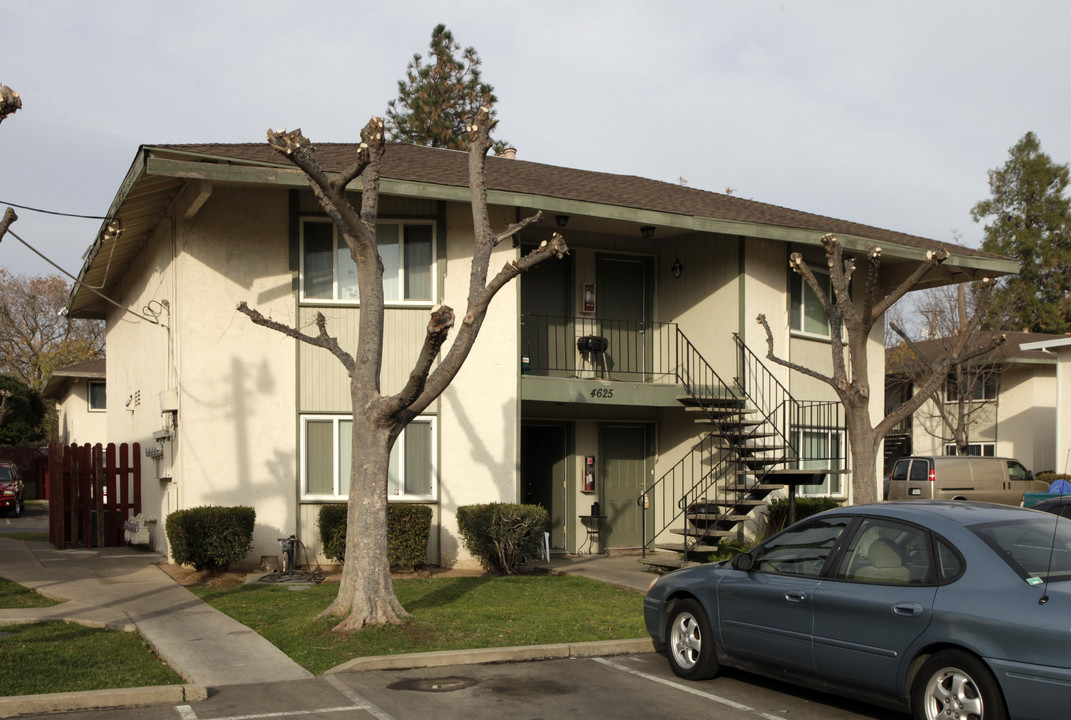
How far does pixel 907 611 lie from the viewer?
21.3 feet

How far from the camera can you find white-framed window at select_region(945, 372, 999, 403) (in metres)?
35.2

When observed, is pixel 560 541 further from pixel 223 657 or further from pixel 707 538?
pixel 223 657

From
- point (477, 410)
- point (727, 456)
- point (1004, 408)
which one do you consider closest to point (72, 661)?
point (477, 410)

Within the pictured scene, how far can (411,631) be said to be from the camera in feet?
30.9

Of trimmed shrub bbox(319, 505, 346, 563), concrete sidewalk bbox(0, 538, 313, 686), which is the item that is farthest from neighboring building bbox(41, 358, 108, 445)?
trimmed shrub bbox(319, 505, 346, 563)

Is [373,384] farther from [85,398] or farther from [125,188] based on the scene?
[85,398]

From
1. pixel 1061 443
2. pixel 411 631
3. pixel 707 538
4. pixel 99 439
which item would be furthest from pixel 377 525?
pixel 99 439

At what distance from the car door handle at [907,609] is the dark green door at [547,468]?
1136 cm

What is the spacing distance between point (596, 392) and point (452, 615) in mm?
6167

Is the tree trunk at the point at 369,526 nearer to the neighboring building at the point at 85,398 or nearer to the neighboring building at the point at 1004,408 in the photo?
the neighboring building at the point at 1004,408

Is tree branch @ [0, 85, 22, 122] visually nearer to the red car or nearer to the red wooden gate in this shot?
the red wooden gate

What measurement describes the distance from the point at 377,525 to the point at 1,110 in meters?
4.83

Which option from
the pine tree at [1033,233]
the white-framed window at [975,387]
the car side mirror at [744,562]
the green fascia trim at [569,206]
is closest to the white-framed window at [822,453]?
the green fascia trim at [569,206]

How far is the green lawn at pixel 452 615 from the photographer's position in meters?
9.05
